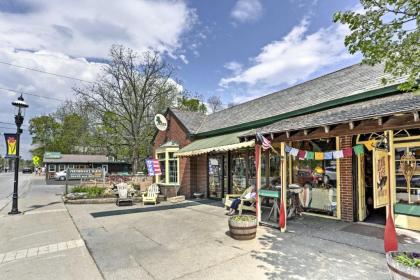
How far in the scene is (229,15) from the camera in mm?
12164

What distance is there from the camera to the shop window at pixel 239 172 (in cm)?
1172

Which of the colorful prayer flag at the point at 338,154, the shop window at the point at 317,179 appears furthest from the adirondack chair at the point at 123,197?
the colorful prayer flag at the point at 338,154

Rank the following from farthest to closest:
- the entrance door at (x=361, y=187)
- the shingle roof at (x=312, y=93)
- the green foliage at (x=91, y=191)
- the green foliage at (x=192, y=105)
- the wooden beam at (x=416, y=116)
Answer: the green foliage at (x=192, y=105), the green foliage at (x=91, y=191), the shingle roof at (x=312, y=93), the entrance door at (x=361, y=187), the wooden beam at (x=416, y=116)

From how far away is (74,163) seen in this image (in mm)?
40875

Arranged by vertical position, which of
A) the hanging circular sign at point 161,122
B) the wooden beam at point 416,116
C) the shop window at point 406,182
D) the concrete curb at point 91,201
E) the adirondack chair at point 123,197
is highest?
the hanging circular sign at point 161,122

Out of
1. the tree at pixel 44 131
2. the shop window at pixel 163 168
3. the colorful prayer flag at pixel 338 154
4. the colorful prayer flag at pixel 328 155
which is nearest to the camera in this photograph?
the colorful prayer flag at pixel 338 154

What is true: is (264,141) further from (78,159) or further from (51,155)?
(78,159)

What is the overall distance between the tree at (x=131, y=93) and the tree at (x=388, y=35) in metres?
23.1

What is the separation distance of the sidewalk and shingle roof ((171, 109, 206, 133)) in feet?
26.1

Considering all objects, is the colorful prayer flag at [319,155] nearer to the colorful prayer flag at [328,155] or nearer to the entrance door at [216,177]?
the colorful prayer flag at [328,155]

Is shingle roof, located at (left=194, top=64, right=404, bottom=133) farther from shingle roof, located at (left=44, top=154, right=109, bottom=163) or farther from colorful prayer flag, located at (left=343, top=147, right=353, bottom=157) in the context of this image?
shingle roof, located at (left=44, top=154, right=109, bottom=163)

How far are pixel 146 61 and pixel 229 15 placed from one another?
16101 millimetres

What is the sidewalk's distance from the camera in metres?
4.69

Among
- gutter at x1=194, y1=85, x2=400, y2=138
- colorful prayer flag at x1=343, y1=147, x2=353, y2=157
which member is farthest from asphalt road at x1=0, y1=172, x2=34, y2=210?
colorful prayer flag at x1=343, y1=147, x2=353, y2=157
